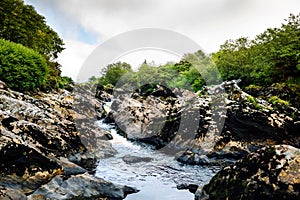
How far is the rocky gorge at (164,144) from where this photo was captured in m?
5.21

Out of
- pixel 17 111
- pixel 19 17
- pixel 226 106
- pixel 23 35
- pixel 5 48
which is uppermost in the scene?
pixel 19 17

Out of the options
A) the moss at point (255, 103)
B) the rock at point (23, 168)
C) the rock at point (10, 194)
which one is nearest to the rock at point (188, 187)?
the rock at point (23, 168)

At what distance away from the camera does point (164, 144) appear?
1472cm

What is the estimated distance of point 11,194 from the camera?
Answer: 5.10 metres

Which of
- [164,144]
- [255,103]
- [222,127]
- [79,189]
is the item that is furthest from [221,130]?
[79,189]

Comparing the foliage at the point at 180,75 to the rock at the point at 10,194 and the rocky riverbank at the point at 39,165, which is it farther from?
the rock at the point at 10,194

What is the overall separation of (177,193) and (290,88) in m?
12.6

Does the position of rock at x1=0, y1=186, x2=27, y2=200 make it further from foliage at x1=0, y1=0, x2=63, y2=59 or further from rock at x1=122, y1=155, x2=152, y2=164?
foliage at x1=0, y1=0, x2=63, y2=59

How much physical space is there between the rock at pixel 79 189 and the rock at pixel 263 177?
2240 mm

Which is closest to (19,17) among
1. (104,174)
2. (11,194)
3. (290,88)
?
(104,174)

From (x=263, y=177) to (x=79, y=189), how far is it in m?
4.19

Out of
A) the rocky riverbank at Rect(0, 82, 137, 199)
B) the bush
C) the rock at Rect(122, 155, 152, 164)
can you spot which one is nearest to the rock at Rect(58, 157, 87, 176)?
the rocky riverbank at Rect(0, 82, 137, 199)

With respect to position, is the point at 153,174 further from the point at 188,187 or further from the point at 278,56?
the point at 278,56

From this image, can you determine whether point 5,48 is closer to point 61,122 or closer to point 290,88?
point 61,122
